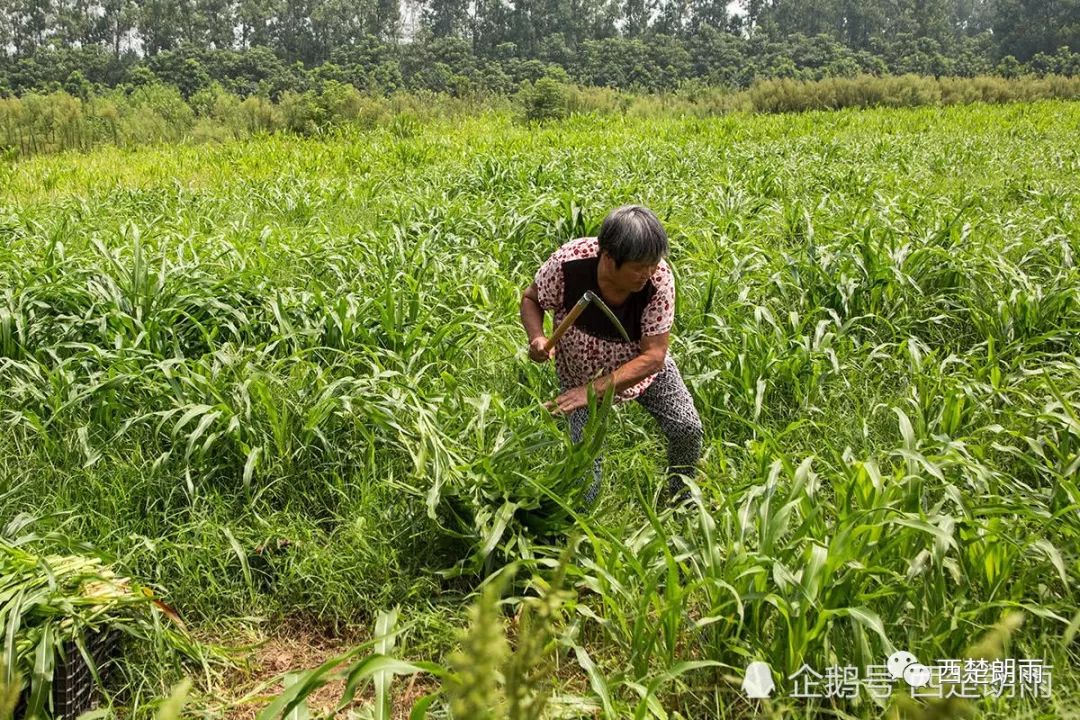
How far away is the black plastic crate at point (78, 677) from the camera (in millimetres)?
1894

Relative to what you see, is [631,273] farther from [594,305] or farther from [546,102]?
[546,102]

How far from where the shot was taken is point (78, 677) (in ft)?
6.37

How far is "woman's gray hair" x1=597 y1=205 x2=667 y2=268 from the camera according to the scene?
7.37ft

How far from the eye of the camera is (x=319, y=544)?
8.73 feet

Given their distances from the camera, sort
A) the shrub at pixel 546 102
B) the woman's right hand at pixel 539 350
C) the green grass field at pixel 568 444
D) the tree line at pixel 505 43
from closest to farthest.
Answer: the green grass field at pixel 568 444, the woman's right hand at pixel 539 350, the shrub at pixel 546 102, the tree line at pixel 505 43

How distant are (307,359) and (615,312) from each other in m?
1.63

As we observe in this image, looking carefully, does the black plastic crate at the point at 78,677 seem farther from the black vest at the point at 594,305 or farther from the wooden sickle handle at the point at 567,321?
the black vest at the point at 594,305

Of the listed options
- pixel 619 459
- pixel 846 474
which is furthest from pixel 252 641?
pixel 846 474

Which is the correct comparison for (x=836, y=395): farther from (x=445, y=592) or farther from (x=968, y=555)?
(x=445, y=592)

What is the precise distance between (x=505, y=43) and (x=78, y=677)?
5137 centimetres

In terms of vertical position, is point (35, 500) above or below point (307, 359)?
below

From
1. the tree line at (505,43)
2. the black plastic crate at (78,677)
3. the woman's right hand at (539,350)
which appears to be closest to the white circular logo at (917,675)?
the woman's right hand at (539,350)

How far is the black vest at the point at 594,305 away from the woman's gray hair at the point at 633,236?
21 cm

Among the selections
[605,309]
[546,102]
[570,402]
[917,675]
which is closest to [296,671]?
[570,402]
